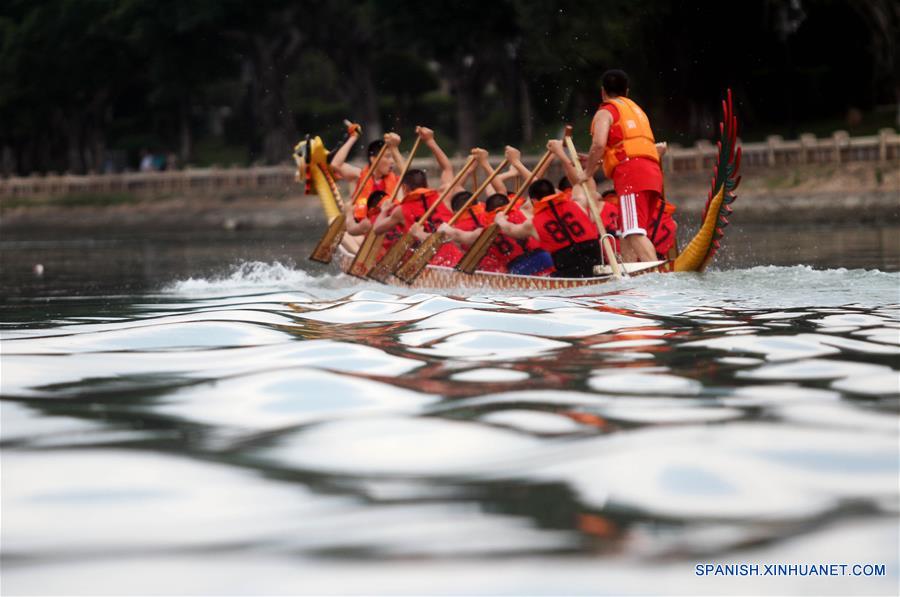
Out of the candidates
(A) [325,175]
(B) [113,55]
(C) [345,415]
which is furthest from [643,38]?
(C) [345,415]

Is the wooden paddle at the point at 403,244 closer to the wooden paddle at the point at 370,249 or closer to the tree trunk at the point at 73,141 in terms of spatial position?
the wooden paddle at the point at 370,249

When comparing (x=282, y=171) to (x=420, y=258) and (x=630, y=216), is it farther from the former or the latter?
(x=630, y=216)

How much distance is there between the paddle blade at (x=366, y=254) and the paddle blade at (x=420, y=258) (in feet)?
2.40

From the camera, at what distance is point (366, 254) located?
1524cm

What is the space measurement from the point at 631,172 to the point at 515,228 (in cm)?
117

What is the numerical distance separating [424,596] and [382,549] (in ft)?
1.20

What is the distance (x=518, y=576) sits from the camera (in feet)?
11.9

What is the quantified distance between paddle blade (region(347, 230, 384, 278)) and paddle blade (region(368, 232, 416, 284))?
0.43ft

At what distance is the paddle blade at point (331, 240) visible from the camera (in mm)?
16328

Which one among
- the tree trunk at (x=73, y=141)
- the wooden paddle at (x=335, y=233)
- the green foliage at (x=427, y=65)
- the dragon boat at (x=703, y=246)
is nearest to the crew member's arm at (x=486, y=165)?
the wooden paddle at (x=335, y=233)

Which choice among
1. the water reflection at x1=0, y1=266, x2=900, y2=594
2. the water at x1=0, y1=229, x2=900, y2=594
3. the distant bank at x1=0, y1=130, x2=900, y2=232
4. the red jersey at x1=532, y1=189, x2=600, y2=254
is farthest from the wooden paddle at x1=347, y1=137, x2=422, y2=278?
the distant bank at x1=0, y1=130, x2=900, y2=232

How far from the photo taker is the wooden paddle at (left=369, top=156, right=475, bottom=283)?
47.0 feet

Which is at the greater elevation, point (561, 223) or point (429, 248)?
point (561, 223)

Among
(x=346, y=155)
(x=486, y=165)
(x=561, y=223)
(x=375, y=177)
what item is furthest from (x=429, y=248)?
(x=346, y=155)
